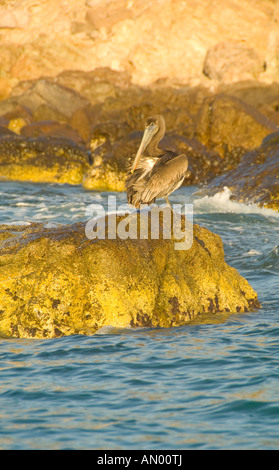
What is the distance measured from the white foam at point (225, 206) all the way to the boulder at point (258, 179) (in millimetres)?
168

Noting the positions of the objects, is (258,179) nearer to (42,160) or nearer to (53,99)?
(42,160)

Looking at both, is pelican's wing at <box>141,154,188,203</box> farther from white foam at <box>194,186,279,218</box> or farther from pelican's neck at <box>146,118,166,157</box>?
white foam at <box>194,186,279,218</box>

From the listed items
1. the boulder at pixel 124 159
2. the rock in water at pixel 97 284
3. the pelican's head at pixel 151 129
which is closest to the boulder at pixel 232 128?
the boulder at pixel 124 159

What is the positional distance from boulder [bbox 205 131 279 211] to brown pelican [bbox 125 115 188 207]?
5679 millimetres

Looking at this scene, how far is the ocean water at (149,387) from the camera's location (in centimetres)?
487

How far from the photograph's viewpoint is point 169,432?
194 inches

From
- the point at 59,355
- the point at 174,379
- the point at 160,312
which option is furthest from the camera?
the point at 160,312

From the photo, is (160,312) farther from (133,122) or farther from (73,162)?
(133,122)

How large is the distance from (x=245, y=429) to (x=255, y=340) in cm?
198

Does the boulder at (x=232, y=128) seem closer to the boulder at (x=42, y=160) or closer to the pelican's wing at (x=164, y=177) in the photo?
the boulder at (x=42, y=160)

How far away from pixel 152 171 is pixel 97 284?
9.83 feet

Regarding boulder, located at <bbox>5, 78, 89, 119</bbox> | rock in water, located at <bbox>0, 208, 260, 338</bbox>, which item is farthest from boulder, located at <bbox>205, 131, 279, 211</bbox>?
boulder, located at <bbox>5, 78, 89, 119</bbox>

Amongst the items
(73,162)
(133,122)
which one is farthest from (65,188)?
(133,122)

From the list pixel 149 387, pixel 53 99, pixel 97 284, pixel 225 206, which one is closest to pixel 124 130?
pixel 225 206
